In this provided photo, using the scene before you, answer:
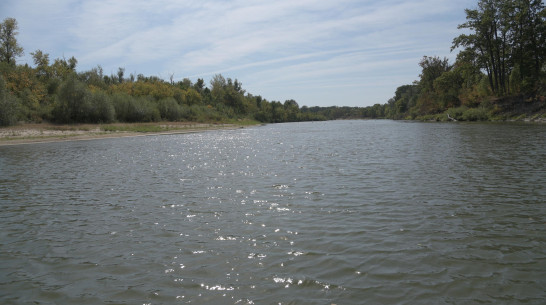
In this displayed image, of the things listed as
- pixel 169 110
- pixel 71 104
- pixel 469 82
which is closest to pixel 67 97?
pixel 71 104

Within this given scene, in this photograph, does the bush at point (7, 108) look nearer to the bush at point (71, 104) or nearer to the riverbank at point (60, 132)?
the riverbank at point (60, 132)

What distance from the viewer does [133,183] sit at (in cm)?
1465

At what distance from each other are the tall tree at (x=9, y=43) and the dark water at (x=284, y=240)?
72682 millimetres

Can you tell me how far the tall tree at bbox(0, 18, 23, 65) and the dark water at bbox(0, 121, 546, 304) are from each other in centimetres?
7268

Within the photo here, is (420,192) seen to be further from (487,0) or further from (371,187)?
(487,0)

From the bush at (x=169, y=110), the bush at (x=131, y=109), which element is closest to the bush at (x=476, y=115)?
the bush at (x=131, y=109)

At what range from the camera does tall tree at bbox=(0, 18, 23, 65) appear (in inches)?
2670

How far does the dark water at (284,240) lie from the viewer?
17.3 feet

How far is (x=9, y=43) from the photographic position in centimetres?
7012

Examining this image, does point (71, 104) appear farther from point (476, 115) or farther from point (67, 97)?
point (476, 115)

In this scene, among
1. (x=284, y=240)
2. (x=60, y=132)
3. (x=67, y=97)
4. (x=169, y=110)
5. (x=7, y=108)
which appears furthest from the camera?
(x=169, y=110)

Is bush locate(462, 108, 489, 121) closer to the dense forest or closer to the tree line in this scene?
the dense forest

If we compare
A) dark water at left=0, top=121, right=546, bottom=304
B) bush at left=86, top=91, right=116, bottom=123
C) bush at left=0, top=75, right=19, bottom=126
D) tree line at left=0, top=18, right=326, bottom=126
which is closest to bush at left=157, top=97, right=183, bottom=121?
tree line at left=0, top=18, right=326, bottom=126

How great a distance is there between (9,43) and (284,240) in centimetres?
8696
